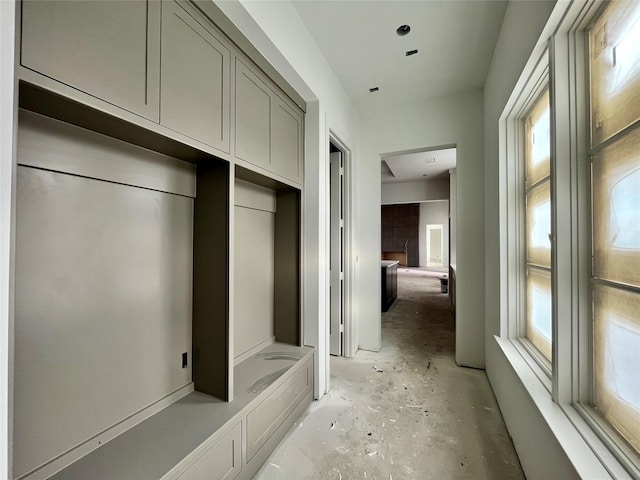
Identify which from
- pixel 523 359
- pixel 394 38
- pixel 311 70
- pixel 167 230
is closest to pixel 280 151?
pixel 311 70

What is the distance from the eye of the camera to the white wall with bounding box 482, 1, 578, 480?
1.23m

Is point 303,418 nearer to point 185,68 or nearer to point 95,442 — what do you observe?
point 95,442

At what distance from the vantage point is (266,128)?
6.28ft

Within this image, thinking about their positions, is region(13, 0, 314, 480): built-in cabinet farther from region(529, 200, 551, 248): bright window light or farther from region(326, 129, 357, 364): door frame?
region(529, 200, 551, 248): bright window light

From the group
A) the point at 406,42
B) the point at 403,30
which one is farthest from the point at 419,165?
the point at 403,30

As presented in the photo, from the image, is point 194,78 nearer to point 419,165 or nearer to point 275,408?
point 275,408

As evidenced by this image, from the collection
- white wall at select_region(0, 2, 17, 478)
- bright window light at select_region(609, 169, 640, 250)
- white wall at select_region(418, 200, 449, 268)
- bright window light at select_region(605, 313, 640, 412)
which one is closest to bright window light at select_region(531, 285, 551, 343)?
bright window light at select_region(605, 313, 640, 412)

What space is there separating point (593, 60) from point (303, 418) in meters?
2.67

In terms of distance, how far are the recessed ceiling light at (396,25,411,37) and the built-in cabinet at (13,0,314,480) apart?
1.17m

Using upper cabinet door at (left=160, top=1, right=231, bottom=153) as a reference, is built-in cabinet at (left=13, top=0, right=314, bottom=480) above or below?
below

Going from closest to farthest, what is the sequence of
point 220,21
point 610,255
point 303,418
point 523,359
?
point 610,255 → point 220,21 → point 523,359 → point 303,418

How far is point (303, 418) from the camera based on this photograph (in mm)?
2049

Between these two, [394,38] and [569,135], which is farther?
[394,38]

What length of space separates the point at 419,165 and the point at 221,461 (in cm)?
670
